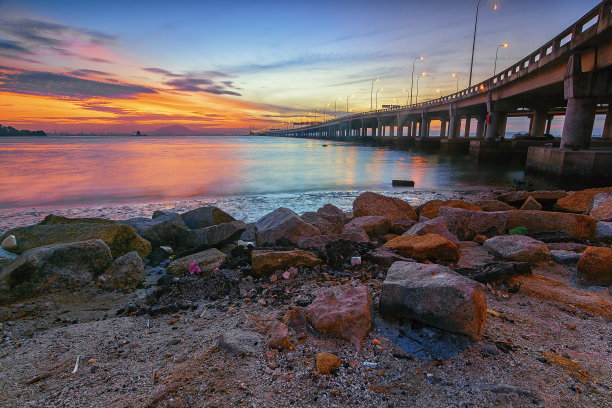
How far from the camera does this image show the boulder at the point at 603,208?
6.64 m

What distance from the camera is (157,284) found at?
14.6ft

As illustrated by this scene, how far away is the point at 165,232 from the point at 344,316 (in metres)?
5.09

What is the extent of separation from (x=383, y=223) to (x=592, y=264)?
A: 3324mm

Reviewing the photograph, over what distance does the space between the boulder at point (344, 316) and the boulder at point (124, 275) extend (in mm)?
2720

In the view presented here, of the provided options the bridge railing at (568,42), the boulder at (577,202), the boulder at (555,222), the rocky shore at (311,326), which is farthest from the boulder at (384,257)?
the bridge railing at (568,42)

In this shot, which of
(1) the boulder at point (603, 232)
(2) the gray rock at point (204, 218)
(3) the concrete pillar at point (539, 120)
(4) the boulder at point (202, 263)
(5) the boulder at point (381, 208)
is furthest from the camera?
(3) the concrete pillar at point (539, 120)

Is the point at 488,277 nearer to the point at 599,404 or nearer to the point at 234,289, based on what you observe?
the point at 599,404

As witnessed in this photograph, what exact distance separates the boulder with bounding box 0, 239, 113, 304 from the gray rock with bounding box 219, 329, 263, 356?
265 cm

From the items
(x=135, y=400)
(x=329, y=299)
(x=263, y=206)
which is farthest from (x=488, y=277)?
(x=263, y=206)

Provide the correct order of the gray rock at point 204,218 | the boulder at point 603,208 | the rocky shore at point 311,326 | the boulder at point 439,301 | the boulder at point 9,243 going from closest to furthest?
the rocky shore at point 311,326
the boulder at point 439,301
the boulder at point 9,243
the boulder at point 603,208
the gray rock at point 204,218

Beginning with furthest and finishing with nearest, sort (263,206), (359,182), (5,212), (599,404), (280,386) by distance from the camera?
(359,182), (263,206), (5,212), (280,386), (599,404)

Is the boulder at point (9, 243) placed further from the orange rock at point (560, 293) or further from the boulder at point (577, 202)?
the boulder at point (577, 202)

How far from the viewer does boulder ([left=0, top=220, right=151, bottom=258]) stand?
518 centimetres

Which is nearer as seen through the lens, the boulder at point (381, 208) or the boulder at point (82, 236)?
the boulder at point (82, 236)
